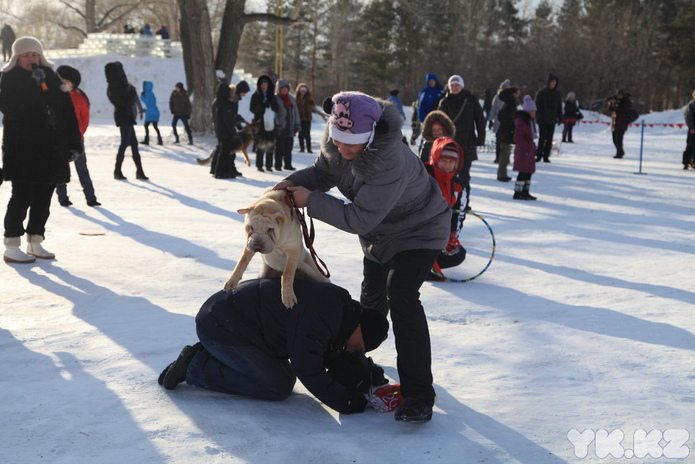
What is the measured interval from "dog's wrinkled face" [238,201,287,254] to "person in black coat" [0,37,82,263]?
12.1 feet

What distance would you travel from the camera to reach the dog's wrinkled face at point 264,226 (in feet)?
9.72

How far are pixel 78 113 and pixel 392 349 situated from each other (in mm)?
6096

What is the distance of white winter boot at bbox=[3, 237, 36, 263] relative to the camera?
241 inches

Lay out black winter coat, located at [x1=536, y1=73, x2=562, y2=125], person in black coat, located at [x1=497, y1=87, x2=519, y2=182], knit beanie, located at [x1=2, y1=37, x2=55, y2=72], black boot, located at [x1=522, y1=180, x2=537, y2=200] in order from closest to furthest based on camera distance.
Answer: knit beanie, located at [x1=2, y1=37, x2=55, y2=72]
black boot, located at [x1=522, y1=180, x2=537, y2=200]
person in black coat, located at [x1=497, y1=87, x2=519, y2=182]
black winter coat, located at [x1=536, y1=73, x2=562, y2=125]

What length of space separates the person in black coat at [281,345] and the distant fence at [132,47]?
35528 millimetres

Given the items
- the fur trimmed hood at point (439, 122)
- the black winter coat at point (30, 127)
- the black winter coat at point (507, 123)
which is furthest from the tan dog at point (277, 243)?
the black winter coat at point (507, 123)

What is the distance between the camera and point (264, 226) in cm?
297

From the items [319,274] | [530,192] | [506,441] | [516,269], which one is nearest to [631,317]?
[516,269]

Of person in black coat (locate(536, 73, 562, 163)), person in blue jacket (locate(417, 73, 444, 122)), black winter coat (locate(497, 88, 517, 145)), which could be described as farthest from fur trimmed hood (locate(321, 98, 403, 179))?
person in black coat (locate(536, 73, 562, 163))

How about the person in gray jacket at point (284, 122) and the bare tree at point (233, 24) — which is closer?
the person in gray jacket at point (284, 122)

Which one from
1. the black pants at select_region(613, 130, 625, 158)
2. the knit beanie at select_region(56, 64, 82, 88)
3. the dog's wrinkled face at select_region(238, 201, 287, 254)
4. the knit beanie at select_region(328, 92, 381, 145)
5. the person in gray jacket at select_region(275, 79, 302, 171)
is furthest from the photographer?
the black pants at select_region(613, 130, 625, 158)

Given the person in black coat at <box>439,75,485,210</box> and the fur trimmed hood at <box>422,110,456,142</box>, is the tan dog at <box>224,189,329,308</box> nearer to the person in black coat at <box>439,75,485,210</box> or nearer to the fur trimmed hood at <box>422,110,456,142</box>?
the fur trimmed hood at <box>422,110,456,142</box>

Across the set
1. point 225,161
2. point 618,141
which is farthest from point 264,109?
point 618,141

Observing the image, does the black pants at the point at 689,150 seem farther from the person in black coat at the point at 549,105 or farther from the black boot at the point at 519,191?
the black boot at the point at 519,191
